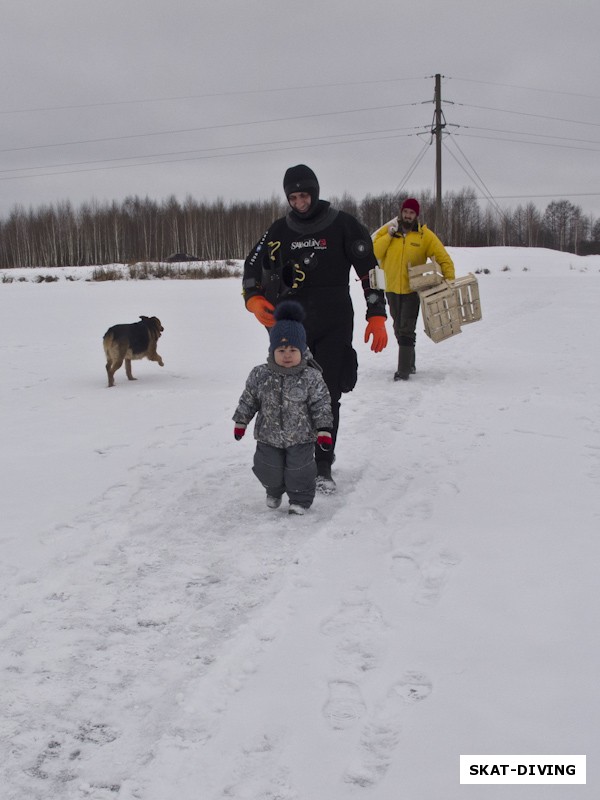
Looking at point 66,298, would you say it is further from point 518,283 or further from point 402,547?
point 402,547

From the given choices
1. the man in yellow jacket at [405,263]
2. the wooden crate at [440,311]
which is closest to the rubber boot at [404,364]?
the man in yellow jacket at [405,263]

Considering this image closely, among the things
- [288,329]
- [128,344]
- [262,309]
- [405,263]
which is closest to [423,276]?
[405,263]

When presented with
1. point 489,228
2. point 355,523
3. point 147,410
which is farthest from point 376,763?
point 489,228

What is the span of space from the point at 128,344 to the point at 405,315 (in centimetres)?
333

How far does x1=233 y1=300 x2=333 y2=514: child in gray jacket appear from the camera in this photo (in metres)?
4.14

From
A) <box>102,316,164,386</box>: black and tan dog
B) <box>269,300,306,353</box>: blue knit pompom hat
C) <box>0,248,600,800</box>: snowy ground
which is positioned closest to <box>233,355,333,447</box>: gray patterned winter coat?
<box>269,300,306,353</box>: blue knit pompom hat

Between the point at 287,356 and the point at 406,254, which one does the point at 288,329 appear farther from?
the point at 406,254

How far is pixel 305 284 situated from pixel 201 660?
2716 millimetres

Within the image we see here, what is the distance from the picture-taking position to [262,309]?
4.67 metres

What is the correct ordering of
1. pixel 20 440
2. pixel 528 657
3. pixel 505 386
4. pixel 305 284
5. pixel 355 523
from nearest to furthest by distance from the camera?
1. pixel 528 657
2. pixel 355 523
3. pixel 305 284
4. pixel 20 440
5. pixel 505 386

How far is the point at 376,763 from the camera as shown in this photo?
2.13m

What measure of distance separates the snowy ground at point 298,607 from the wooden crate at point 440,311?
186cm

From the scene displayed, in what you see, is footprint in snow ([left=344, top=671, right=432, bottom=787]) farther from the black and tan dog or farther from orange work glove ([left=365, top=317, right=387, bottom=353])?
the black and tan dog

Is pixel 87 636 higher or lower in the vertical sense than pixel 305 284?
lower
